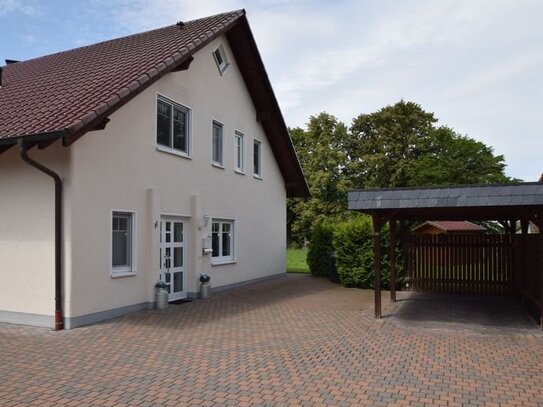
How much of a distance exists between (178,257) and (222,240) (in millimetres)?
2713

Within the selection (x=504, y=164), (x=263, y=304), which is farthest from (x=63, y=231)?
(x=504, y=164)

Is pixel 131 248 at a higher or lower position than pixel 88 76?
lower

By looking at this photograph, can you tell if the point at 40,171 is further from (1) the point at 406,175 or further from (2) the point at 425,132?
(2) the point at 425,132

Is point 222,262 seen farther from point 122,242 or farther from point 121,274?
point 121,274

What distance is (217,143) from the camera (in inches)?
612

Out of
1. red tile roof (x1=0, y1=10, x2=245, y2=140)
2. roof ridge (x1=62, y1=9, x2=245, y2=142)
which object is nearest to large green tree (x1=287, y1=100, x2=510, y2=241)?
red tile roof (x1=0, y1=10, x2=245, y2=140)

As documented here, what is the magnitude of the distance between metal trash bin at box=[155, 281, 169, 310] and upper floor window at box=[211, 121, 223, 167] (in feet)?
15.9

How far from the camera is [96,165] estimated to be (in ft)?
32.8

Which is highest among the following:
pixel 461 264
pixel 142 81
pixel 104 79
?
pixel 104 79

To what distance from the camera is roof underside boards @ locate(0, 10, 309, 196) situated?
29.6 ft

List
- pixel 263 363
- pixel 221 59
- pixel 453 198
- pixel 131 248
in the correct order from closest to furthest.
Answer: pixel 263 363
pixel 453 198
pixel 131 248
pixel 221 59

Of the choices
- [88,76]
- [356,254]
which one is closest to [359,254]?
[356,254]

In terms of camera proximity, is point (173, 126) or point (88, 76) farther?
point (173, 126)

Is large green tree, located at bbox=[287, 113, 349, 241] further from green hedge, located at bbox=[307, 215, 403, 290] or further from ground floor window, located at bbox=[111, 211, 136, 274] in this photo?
ground floor window, located at bbox=[111, 211, 136, 274]
